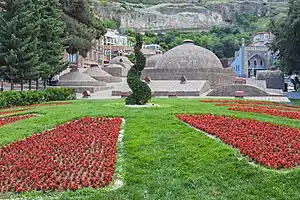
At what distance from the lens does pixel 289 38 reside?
26.6m

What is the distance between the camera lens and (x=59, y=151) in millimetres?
8086

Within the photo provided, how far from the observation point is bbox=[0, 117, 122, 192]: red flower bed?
6.22m

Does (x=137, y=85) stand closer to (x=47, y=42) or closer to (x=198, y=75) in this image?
(x=47, y=42)

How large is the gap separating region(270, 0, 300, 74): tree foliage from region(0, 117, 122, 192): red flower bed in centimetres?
1850

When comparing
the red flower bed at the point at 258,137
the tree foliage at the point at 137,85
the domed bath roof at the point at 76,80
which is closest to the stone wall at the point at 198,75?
the domed bath roof at the point at 76,80

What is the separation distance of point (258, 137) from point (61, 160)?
4.19 m

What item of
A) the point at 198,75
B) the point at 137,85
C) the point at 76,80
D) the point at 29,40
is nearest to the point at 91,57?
the point at 76,80

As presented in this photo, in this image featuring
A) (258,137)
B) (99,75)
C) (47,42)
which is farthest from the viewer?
(99,75)

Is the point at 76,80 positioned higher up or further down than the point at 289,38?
further down

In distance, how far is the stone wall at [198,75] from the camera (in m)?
33.4

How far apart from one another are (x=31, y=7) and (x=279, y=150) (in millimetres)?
19618

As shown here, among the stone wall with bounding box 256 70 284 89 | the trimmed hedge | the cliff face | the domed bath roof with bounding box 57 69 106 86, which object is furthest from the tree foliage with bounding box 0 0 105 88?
the cliff face

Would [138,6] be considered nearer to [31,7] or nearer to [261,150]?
[31,7]

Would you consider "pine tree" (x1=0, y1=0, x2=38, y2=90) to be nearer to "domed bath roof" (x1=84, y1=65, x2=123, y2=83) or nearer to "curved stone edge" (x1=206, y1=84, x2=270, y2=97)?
"curved stone edge" (x1=206, y1=84, x2=270, y2=97)
